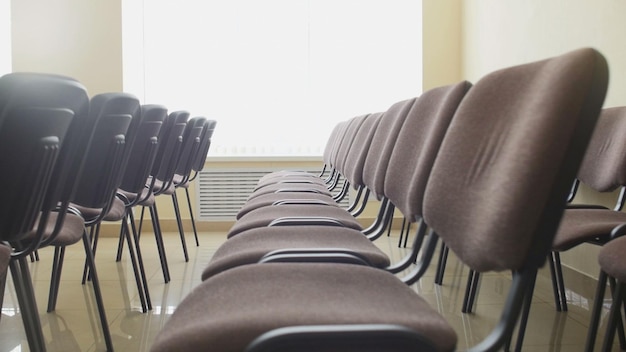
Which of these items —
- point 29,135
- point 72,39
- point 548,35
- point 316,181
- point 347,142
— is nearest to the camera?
point 29,135

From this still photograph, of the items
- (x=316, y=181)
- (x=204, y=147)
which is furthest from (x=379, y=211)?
(x=204, y=147)

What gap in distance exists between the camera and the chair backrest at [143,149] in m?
2.79

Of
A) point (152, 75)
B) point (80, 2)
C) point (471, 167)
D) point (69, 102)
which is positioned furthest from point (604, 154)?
point (80, 2)

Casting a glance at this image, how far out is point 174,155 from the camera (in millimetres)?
3539

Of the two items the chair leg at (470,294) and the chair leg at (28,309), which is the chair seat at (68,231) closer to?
the chair leg at (28,309)

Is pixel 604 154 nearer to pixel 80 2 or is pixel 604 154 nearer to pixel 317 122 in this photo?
pixel 317 122

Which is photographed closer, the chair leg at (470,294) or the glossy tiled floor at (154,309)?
the glossy tiled floor at (154,309)

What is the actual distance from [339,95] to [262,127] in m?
0.73

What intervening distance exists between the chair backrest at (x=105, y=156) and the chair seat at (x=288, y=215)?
462mm

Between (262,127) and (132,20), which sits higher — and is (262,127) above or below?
below

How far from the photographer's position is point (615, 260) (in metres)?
1.58

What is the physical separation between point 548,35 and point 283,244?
2.64 metres

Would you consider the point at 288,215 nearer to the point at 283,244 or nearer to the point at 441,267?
the point at 283,244

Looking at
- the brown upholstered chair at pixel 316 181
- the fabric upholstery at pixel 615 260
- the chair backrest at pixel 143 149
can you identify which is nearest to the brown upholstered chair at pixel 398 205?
the fabric upholstery at pixel 615 260
